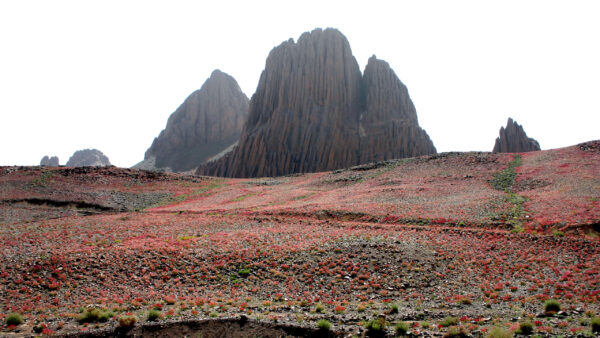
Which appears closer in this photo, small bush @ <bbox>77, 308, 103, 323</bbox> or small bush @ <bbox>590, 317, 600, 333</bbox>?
small bush @ <bbox>590, 317, 600, 333</bbox>

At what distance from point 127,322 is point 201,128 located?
154 meters

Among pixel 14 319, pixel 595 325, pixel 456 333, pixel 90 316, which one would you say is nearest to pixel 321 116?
pixel 90 316

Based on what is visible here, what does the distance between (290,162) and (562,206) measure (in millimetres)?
89012

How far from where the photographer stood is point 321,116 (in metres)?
116

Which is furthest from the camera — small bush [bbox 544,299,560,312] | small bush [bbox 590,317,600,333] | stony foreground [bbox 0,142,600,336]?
stony foreground [bbox 0,142,600,336]

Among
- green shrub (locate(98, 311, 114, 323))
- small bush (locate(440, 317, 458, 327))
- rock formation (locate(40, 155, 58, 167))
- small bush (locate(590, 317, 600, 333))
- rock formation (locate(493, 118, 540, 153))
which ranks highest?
rock formation (locate(40, 155, 58, 167))

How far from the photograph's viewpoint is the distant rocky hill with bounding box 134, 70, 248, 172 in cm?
15493

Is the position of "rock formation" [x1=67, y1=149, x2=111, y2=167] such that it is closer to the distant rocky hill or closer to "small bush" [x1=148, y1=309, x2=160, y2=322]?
the distant rocky hill

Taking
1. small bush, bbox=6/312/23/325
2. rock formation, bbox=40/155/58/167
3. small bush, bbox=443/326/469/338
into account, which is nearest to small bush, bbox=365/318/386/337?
small bush, bbox=443/326/469/338

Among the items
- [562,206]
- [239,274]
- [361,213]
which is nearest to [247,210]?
[361,213]

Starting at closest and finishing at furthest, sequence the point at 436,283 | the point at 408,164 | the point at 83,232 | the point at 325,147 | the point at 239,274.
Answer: the point at 436,283
the point at 239,274
the point at 83,232
the point at 408,164
the point at 325,147

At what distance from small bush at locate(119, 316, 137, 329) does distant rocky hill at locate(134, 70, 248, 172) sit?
142122 millimetres

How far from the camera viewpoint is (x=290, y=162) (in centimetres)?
11200

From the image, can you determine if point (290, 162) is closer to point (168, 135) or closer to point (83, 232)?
point (168, 135)
